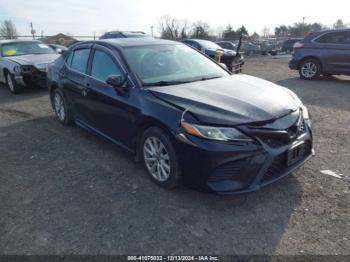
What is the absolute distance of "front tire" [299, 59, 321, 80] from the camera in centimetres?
1009

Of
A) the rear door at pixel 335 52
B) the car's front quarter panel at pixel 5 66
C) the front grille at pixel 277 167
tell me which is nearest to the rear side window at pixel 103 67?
the front grille at pixel 277 167

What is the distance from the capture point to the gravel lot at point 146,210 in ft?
8.52

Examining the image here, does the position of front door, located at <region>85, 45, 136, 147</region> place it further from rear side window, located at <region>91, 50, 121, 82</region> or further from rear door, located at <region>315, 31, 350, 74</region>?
rear door, located at <region>315, 31, 350, 74</region>

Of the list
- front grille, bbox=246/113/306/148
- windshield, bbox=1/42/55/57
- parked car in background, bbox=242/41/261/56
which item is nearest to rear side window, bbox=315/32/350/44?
front grille, bbox=246/113/306/148

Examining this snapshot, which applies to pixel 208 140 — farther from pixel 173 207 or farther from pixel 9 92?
pixel 9 92

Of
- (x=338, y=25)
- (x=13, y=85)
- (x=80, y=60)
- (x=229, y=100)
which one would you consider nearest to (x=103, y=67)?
(x=80, y=60)

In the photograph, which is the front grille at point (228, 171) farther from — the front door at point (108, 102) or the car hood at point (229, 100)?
the front door at point (108, 102)

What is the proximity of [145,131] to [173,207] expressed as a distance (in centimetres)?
91

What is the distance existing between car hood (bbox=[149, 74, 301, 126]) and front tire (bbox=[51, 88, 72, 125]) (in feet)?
8.48

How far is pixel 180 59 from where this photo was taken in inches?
167

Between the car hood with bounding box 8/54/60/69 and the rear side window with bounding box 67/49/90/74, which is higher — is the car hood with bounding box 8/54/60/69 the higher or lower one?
the lower one

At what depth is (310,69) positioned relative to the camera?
1031cm

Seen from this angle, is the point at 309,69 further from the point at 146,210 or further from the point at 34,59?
the point at 146,210

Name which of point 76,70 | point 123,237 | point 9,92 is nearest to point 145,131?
point 123,237
